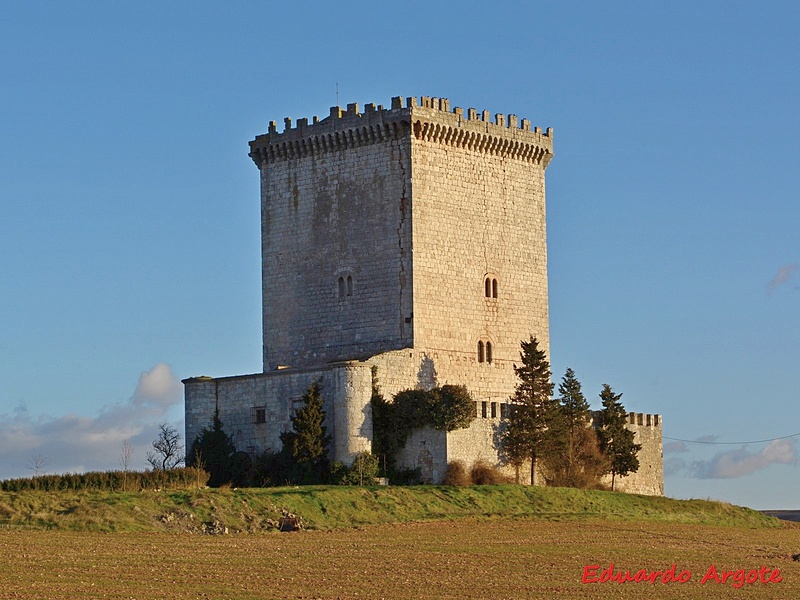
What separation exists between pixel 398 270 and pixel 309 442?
21.7ft

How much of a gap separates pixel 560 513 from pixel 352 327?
9.67 meters

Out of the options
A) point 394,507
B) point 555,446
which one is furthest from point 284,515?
point 555,446

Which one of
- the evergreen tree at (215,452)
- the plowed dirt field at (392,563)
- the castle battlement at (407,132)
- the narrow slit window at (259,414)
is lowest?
the plowed dirt field at (392,563)

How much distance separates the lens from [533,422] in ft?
174

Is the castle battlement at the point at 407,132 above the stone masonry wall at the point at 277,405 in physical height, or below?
above

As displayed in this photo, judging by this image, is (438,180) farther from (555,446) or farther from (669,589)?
(669,589)

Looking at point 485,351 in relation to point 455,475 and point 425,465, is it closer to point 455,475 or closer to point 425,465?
point 425,465

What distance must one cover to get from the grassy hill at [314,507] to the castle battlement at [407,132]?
11.8 meters

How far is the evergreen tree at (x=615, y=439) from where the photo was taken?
56.2 metres

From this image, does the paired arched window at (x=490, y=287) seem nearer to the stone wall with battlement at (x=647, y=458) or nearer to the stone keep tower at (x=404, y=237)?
the stone keep tower at (x=404, y=237)

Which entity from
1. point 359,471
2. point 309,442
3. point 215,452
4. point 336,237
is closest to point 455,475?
point 359,471

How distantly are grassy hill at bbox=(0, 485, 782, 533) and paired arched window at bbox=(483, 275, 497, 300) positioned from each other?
7.46m

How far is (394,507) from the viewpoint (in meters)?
47.1

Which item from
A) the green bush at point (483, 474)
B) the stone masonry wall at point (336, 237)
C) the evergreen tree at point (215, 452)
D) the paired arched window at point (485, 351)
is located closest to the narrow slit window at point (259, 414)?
the evergreen tree at point (215, 452)
